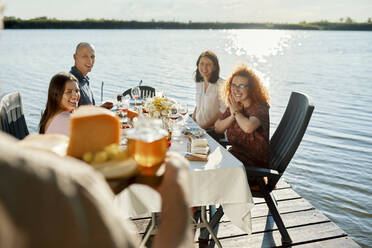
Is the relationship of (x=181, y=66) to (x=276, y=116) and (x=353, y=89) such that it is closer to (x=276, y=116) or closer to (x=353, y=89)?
(x=353, y=89)

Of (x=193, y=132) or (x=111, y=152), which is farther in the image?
(x=193, y=132)

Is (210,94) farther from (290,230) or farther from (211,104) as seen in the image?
(290,230)

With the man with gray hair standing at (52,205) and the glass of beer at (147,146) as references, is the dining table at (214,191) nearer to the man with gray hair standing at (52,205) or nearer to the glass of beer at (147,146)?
the glass of beer at (147,146)

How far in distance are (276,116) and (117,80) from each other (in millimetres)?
6446

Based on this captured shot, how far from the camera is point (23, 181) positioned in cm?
30

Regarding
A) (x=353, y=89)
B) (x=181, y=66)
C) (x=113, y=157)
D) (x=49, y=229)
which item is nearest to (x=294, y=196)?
(x=113, y=157)

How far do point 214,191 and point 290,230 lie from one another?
3.45 feet

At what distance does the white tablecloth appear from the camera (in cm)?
206

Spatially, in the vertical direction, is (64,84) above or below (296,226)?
above

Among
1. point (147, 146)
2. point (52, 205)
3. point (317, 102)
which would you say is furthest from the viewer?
point (317, 102)

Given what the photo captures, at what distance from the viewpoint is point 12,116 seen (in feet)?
9.20

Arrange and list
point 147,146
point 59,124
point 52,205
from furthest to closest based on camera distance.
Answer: point 59,124
point 147,146
point 52,205

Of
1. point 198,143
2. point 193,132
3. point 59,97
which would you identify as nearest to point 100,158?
point 198,143

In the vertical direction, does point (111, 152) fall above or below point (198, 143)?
above
